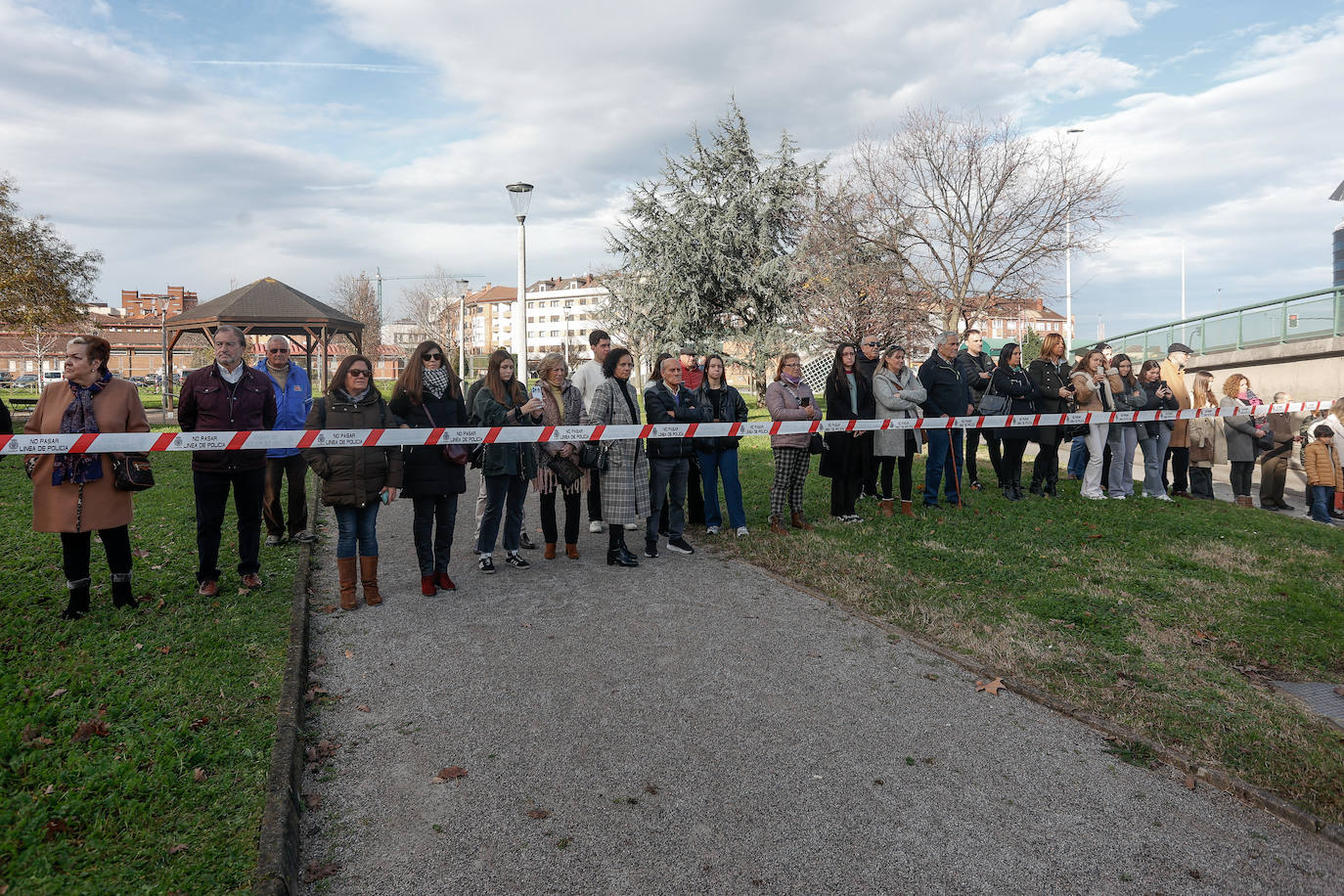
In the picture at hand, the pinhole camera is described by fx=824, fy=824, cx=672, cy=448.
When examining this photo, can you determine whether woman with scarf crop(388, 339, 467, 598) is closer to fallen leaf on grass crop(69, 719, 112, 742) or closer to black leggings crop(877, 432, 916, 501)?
fallen leaf on grass crop(69, 719, 112, 742)

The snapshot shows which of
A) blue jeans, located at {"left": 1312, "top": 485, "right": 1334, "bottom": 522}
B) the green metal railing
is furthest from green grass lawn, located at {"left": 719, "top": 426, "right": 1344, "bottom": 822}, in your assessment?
the green metal railing

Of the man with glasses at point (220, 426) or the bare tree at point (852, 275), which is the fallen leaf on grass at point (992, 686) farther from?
the bare tree at point (852, 275)

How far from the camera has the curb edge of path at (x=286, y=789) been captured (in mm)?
2850

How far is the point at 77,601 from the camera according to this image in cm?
568

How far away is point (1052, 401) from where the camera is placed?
10797 millimetres

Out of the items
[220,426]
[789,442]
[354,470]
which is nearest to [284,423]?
[220,426]

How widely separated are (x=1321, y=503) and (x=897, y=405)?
6.28 meters

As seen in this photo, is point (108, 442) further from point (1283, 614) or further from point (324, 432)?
point (1283, 614)

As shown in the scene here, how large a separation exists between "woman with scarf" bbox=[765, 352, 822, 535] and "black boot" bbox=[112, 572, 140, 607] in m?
5.68

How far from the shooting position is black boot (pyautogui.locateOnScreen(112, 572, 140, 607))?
5843 mm

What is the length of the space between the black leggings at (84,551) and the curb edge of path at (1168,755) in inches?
210

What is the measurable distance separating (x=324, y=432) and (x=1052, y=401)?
352 inches

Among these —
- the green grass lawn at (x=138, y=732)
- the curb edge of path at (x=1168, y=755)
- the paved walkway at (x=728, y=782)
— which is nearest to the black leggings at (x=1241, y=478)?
the curb edge of path at (x=1168, y=755)

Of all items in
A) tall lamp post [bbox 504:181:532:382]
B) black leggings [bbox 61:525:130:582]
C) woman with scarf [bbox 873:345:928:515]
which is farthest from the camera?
tall lamp post [bbox 504:181:532:382]
